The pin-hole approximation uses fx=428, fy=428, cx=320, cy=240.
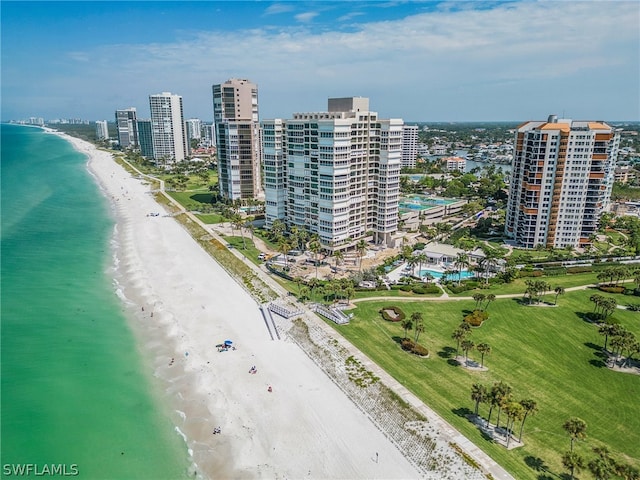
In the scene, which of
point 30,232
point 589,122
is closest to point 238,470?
point 589,122

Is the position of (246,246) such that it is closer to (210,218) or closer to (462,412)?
(210,218)

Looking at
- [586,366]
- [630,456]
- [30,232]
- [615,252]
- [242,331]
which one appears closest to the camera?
[630,456]

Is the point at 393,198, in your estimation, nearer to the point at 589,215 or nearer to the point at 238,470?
the point at 589,215

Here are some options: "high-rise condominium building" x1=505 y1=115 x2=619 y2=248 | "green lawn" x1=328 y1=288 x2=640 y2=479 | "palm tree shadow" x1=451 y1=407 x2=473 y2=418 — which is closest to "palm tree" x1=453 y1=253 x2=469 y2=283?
"green lawn" x1=328 y1=288 x2=640 y2=479

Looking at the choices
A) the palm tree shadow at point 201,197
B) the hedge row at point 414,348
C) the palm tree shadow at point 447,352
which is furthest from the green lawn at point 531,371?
the palm tree shadow at point 201,197

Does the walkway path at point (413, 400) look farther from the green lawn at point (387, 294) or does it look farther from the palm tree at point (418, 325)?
the palm tree at point (418, 325)
